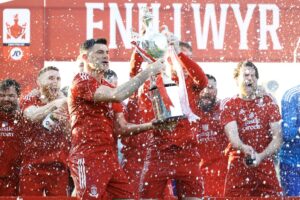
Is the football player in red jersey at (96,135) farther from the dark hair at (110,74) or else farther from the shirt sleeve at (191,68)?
the dark hair at (110,74)

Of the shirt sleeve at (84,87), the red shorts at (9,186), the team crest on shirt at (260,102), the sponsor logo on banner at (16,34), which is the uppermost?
the sponsor logo on banner at (16,34)

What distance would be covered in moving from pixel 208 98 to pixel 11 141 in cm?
212

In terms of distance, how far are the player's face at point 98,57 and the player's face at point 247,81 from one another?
6.24 ft

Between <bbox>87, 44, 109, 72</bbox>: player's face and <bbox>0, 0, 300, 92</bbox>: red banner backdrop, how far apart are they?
2561mm

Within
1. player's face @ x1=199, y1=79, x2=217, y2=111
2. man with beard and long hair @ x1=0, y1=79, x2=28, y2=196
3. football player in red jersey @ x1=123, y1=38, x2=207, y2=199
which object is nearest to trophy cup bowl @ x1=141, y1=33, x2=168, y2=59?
football player in red jersey @ x1=123, y1=38, x2=207, y2=199

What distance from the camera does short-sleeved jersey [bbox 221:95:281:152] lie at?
8.48m

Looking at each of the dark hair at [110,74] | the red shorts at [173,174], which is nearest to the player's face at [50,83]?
the dark hair at [110,74]

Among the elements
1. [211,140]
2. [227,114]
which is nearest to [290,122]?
[227,114]

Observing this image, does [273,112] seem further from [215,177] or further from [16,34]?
[16,34]

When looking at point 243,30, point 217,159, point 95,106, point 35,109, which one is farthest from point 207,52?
point 95,106

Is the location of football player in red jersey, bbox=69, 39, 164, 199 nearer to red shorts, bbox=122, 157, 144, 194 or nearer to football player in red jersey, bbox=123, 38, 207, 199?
football player in red jersey, bbox=123, 38, 207, 199

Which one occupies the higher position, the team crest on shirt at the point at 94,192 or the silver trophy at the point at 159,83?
the silver trophy at the point at 159,83

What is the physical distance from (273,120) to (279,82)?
1.19m

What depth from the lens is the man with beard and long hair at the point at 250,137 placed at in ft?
27.3
